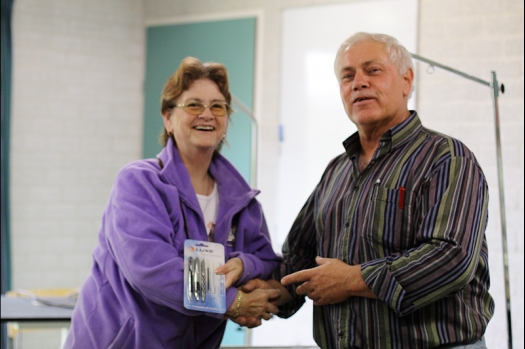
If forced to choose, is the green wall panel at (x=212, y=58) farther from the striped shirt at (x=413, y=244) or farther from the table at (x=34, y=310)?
the striped shirt at (x=413, y=244)

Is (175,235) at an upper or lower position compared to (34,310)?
upper

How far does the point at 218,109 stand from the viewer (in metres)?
2.14

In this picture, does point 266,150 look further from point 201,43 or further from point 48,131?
point 48,131

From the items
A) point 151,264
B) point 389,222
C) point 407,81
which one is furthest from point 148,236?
point 407,81

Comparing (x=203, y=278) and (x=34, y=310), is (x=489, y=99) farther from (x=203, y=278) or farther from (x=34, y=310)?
(x=34, y=310)

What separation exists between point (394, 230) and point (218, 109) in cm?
76

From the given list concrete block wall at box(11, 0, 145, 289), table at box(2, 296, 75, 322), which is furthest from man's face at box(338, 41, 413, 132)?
concrete block wall at box(11, 0, 145, 289)

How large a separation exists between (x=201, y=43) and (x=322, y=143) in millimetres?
1360

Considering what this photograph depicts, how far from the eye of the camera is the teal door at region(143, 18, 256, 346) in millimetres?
4758

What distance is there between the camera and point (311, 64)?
178 inches

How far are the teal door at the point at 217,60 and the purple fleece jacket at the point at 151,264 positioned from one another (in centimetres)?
247

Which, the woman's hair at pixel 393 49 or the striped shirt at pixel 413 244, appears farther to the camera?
the woman's hair at pixel 393 49

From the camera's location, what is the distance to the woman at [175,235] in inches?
74.1

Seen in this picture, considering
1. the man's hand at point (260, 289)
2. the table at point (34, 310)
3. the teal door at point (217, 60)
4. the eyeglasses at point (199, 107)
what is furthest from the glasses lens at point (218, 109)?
the teal door at point (217, 60)
